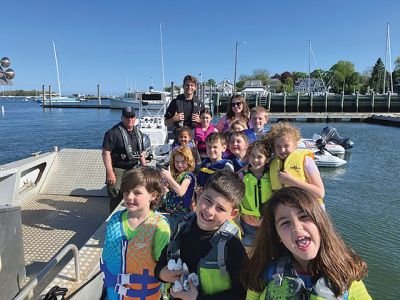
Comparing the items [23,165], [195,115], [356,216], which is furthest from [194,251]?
[356,216]

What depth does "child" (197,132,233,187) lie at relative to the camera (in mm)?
3324

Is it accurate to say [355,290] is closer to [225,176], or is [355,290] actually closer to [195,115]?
[225,176]

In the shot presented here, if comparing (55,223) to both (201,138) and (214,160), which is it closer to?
(201,138)

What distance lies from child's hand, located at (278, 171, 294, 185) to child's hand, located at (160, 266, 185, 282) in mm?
1207

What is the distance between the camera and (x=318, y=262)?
1.49 m

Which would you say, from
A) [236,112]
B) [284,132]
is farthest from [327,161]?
[284,132]

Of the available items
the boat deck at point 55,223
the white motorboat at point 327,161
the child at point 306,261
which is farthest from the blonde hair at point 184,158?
the white motorboat at point 327,161

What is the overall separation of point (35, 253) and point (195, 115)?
2.98m

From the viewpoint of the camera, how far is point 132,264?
2109 mm

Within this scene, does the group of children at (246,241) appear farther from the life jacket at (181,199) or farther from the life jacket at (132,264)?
the life jacket at (181,199)

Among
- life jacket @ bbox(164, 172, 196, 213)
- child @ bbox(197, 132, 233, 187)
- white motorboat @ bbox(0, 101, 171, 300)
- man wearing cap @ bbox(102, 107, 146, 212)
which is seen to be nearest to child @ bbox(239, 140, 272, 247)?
child @ bbox(197, 132, 233, 187)

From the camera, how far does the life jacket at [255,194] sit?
2857 mm

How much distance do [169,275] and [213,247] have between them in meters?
0.29

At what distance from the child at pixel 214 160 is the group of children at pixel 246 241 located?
17.7 inches
